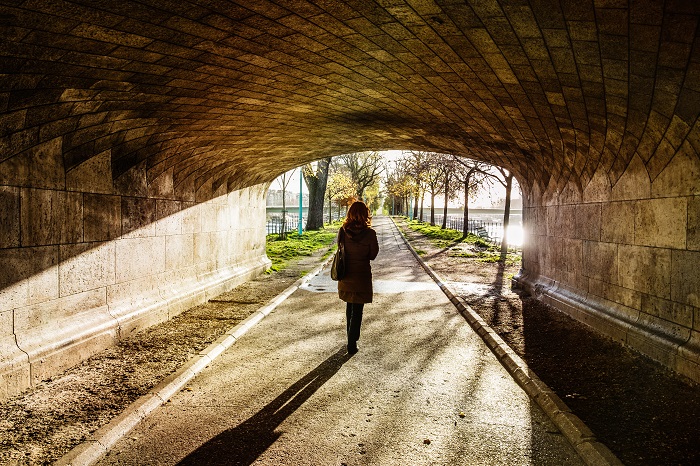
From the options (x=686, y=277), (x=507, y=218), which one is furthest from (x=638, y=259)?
(x=507, y=218)

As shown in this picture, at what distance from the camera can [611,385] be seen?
4758mm

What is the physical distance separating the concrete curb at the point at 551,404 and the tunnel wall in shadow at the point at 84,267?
5194mm

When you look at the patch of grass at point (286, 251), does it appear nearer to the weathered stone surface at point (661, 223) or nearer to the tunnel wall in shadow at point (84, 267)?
the tunnel wall in shadow at point (84, 267)

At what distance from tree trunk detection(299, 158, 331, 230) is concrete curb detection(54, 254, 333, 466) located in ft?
84.7

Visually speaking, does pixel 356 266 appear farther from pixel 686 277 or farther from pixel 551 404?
pixel 686 277

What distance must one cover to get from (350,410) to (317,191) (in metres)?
29.2

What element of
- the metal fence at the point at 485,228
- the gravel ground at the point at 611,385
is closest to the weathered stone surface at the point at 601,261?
the gravel ground at the point at 611,385

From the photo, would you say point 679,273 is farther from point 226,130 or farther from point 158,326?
point 158,326

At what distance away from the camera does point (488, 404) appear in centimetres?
444

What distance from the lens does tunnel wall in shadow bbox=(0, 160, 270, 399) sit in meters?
4.77

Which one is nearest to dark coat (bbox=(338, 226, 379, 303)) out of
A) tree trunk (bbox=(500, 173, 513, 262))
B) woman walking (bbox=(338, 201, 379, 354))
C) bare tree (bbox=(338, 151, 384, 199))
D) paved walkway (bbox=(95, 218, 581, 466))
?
woman walking (bbox=(338, 201, 379, 354))

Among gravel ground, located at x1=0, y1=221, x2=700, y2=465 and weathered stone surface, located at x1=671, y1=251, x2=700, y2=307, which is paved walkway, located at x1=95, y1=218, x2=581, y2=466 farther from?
weathered stone surface, located at x1=671, y1=251, x2=700, y2=307

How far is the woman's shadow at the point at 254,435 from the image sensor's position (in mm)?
3391

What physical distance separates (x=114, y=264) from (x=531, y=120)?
249 inches
